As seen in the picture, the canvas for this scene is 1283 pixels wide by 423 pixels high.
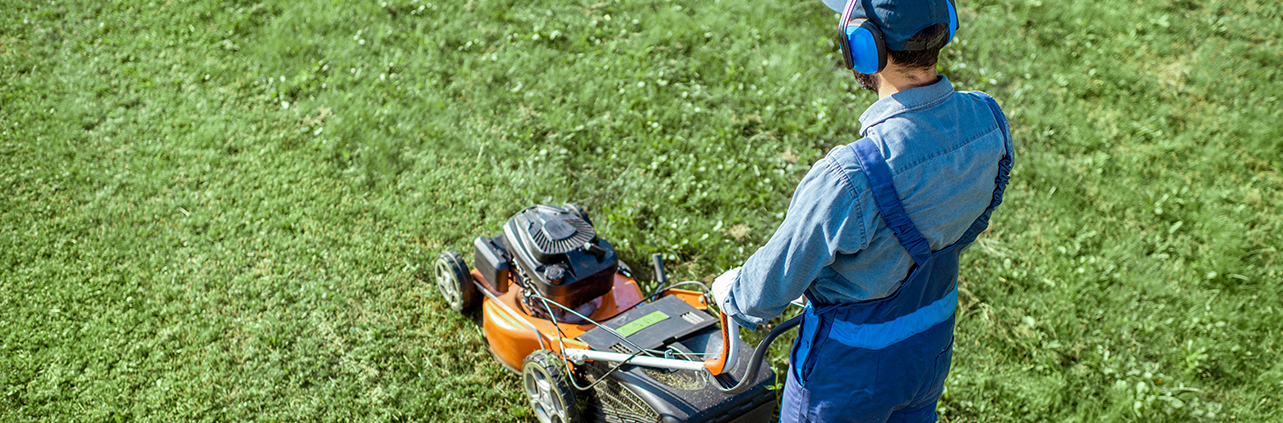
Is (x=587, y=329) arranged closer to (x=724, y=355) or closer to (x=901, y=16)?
(x=724, y=355)

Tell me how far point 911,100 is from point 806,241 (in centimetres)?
43

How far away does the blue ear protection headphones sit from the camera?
6.19 feet

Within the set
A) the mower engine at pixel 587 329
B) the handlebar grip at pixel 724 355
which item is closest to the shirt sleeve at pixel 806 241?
the handlebar grip at pixel 724 355

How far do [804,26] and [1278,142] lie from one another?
10.2 ft

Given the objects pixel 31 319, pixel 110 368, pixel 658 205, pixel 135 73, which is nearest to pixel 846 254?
pixel 658 205

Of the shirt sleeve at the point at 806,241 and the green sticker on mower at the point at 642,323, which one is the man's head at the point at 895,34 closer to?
the shirt sleeve at the point at 806,241

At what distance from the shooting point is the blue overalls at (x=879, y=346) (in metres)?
2.14

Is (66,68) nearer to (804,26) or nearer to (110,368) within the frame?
(110,368)

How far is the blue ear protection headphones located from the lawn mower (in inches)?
39.0

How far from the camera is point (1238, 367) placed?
378 cm

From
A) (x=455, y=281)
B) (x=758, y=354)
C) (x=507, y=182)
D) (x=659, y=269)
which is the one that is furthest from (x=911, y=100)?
(x=507, y=182)

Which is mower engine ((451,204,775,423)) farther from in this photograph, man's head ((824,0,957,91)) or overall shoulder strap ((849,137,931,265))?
man's head ((824,0,957,91))

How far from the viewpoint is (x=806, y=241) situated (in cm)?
191

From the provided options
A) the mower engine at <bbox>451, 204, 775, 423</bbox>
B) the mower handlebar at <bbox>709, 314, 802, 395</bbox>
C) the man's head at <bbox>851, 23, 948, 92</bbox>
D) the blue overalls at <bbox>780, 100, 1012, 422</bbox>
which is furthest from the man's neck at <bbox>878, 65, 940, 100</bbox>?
the mower engine at <bbox>451, 204, 775, 423</bbox>
